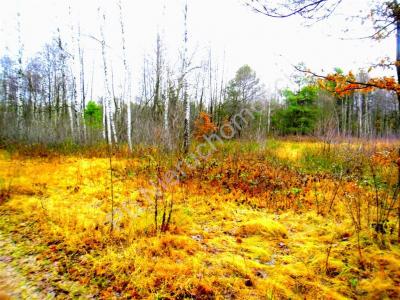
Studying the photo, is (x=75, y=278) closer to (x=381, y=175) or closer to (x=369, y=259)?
(x=369, y=259)

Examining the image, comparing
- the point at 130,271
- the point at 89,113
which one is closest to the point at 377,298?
the point at 130,271

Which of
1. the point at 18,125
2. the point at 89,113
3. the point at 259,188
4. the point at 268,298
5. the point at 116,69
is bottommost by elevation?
the point at 268,298

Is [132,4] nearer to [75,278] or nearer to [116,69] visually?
[116,69]

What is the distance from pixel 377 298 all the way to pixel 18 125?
610 inches

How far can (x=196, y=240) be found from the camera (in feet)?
12.5

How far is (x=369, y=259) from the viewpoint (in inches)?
121

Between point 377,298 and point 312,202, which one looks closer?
point 377,298

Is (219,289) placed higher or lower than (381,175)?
lower

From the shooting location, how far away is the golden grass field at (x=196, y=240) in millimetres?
2668

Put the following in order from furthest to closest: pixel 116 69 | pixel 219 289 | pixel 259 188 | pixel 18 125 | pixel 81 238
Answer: pixel 116 69 < pixel 18 125 < pixel 259 188 < pixel 81 238 < pixel 219 289

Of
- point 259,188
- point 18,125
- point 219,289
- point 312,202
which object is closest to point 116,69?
point 18,125

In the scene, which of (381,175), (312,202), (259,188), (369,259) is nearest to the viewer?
(369,259)

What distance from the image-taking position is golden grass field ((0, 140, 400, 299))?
105 inches

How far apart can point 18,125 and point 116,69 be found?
8955 mm
